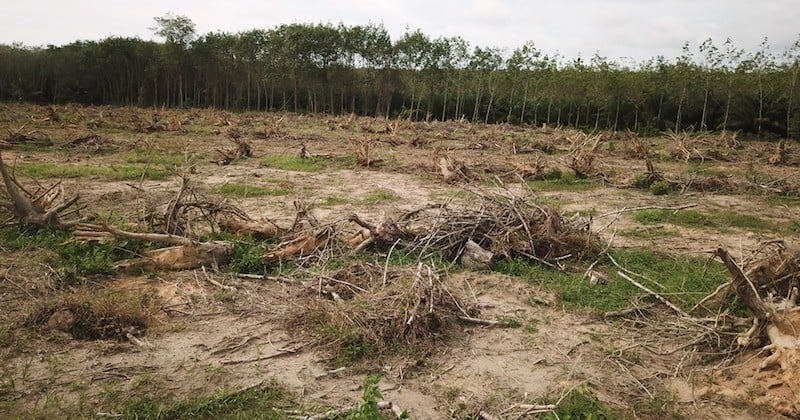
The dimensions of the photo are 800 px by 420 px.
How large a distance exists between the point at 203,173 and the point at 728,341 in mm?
12001

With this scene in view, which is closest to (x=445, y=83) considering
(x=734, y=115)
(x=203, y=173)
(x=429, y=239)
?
(x=734, y=115)

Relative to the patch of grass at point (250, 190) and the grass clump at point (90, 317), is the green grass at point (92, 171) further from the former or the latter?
the grass clump at point (90, 317)

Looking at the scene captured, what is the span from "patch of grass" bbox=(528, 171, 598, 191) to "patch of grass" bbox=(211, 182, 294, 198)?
5947mm

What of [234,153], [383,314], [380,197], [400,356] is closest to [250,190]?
[380,197]

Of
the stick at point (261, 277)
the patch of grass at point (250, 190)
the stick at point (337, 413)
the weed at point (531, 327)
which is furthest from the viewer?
the patch of grass at point (250, 190)

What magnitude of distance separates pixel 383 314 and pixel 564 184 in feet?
31.5

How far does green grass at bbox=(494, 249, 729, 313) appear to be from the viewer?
5754 millimetres

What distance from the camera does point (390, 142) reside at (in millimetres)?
20391

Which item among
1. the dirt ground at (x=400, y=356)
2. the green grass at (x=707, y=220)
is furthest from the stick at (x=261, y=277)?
the green grass at (x=707, y=220)

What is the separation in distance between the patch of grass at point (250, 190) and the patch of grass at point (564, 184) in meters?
5.95

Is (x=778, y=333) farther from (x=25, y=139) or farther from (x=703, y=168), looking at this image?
(x=25, y=139)

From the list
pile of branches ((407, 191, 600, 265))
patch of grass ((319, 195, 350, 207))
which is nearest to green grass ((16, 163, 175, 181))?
patch of grass ((319, 195, 350, 207))

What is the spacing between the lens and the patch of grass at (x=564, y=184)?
41.8ft

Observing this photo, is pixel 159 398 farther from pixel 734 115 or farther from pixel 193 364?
pixel 734 115
